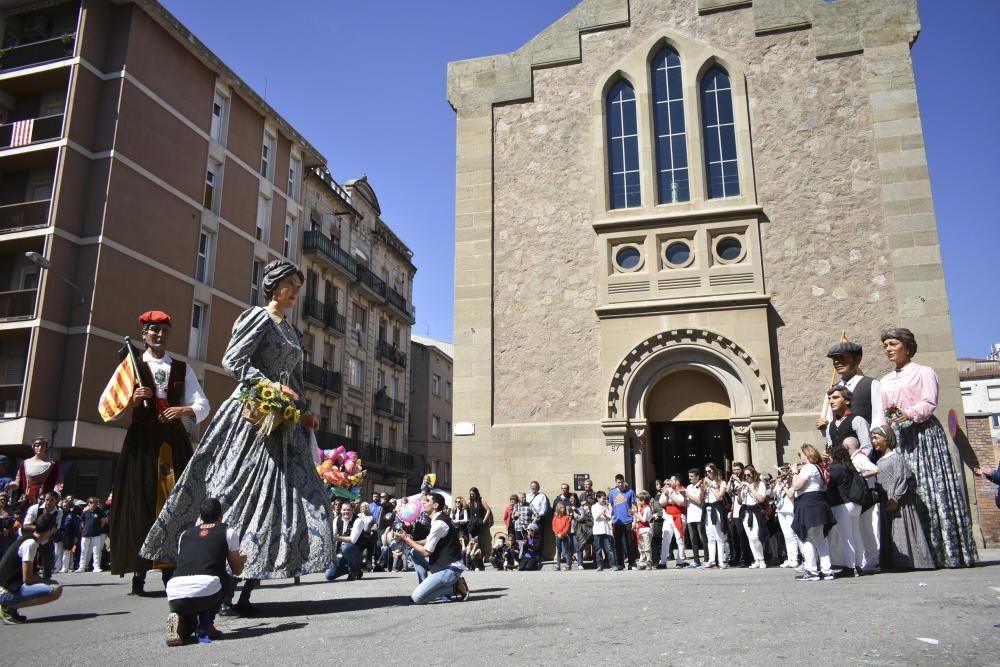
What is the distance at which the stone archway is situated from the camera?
15727mm

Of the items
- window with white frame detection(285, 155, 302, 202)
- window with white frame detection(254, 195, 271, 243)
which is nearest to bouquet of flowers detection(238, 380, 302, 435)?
window with white frame detection(254, 195, 271, 243)

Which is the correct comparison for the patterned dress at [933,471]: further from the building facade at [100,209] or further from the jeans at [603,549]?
the building facade at [100,209]

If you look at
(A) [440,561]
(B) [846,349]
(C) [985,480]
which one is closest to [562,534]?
(A) [440,561]

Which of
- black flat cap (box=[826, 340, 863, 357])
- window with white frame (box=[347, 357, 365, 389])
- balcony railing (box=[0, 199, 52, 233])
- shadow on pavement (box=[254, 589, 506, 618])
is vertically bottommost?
shadow on pavement (box=[254, 589, 506, 618])

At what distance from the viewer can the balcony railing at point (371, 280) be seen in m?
43.2

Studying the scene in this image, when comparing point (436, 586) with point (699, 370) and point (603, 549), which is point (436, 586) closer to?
point (603, 549)

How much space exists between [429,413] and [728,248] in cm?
3869

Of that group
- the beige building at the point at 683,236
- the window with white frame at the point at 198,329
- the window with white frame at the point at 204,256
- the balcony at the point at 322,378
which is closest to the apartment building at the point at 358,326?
the balcony at the point at 322,378

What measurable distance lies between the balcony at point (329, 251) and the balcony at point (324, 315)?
6.77ft

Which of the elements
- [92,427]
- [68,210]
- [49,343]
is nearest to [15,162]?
[68,210]

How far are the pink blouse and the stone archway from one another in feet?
22.7

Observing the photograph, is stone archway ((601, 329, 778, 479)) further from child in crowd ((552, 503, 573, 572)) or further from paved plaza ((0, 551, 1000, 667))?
paved plaza ((0, 551, 1000, 667))

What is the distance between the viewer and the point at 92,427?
2441cm

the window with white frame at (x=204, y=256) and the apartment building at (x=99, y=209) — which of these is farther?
the window with white frame at (x=204, y=256)
